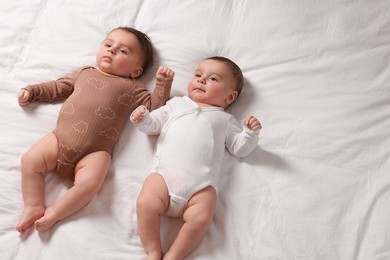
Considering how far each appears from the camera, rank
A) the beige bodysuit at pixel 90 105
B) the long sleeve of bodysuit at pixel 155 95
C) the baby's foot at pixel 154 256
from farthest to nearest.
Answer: the long sleeve of bodysuit at pixel 155 95 → the beige bodysuit at pixel 90 105 → the baby's foot at pixel 154 256

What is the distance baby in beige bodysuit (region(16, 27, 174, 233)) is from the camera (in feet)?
3.75

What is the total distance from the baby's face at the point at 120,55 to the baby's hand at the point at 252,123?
406 millimetres

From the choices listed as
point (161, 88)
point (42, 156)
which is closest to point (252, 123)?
point (161, 88)

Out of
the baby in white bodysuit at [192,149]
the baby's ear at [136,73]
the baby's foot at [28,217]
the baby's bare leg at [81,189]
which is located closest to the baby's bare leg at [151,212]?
the baby in white bodysuit at [192,149]

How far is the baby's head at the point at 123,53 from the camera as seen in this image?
1.36 m

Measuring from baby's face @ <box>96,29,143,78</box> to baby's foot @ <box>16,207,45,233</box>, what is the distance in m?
0.48

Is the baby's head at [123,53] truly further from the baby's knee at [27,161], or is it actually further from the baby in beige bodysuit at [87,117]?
the baby's knee at [27,161]

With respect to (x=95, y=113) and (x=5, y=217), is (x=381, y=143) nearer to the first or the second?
(x=95, y=113)

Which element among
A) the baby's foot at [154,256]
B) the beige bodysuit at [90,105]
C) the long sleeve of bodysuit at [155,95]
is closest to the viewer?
the baby's foot at [154,256]

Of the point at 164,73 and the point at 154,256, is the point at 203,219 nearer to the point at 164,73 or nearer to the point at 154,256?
the point at 154,256

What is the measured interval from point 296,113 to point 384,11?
1.70 feet

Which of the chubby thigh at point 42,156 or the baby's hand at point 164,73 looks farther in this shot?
the baby's hand at point 164,73

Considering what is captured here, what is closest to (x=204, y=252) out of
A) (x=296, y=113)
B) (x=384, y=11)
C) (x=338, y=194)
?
(x=338, y=194)

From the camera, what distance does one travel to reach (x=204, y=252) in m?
1.12
